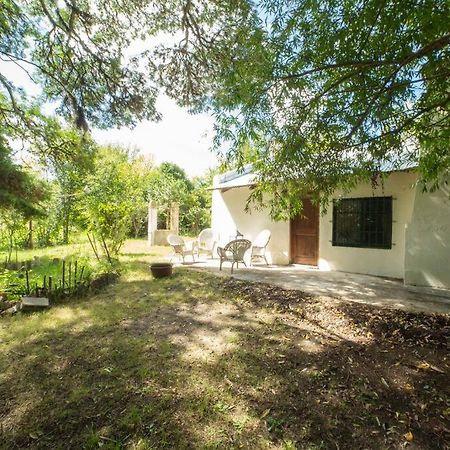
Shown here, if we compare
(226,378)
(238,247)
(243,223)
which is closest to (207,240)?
(243,223)

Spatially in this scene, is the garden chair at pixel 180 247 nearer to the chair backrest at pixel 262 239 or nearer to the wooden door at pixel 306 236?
the chair backrest at pixel 262 239

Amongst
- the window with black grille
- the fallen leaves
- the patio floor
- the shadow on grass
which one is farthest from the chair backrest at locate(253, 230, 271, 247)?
the fallen leaves

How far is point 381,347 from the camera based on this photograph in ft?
11.8

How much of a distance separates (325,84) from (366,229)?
463cm

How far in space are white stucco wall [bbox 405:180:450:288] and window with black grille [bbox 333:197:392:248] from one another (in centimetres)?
149

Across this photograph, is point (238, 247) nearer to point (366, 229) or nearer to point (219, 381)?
point (366, 229)

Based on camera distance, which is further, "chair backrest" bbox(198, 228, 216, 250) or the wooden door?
"chair backrest" bbox(198, 228, 216, 250)

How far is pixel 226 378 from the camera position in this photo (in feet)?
9.98

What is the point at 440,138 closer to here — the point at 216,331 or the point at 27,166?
the point at 216,331

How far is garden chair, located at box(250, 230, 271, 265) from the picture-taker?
8.70m

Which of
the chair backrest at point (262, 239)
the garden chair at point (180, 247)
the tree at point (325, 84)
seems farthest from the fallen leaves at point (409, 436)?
the garden chair at point (180, 247)

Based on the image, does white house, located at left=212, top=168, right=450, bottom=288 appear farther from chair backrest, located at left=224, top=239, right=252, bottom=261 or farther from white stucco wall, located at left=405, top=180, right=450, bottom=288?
chair backrest, located at left=224, top=239, right=252, bottom=261

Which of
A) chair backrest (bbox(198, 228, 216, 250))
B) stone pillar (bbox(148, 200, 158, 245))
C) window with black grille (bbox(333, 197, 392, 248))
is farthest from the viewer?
stone pillar (bbox(148, 200, 158, 245))

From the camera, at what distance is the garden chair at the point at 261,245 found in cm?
870
